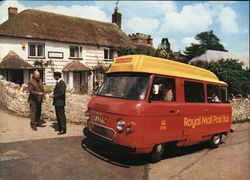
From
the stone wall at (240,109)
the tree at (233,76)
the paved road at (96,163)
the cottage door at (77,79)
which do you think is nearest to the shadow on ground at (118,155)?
the paved road at (96,163)

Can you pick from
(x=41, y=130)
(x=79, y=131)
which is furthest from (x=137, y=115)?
(x=41, y=130)

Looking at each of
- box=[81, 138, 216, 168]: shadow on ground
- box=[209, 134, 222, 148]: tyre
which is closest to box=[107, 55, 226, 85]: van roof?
box=[81, 138, 216, 168]: shadow on ground

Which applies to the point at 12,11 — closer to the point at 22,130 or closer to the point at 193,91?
the point at 22,130

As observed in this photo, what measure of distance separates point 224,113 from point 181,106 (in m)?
2.99

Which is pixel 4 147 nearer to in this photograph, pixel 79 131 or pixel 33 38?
pixel 79 131

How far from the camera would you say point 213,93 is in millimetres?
8102

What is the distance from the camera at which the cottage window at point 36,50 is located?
21.6 meters

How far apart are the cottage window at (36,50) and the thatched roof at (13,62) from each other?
4.53 ft

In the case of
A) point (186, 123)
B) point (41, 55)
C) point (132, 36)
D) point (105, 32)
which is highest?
point (132, 36)

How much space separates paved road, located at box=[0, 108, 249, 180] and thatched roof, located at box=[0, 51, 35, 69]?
14530 mm

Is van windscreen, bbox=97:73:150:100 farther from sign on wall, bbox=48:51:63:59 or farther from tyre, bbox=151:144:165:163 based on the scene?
sign on wall, bbox=48:51:63:59

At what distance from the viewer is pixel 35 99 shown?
8.38 meters

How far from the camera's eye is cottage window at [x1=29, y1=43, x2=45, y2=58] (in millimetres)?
21625

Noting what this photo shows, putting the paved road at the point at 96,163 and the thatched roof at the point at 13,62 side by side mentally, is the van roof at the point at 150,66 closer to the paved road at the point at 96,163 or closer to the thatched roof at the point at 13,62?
Result: the paved road at the point at 96,163
